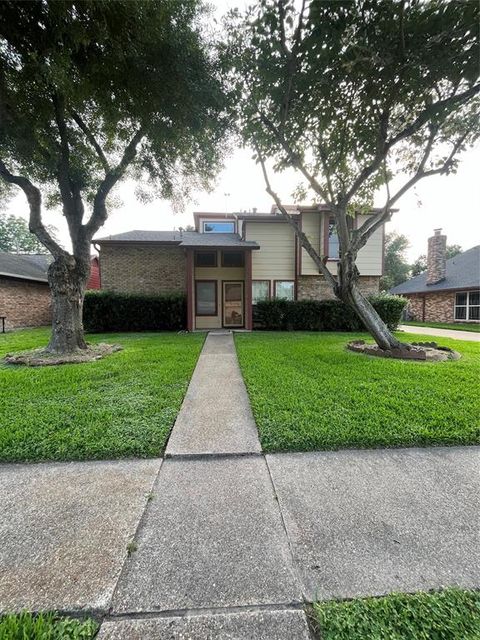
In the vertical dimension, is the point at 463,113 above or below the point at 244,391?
above

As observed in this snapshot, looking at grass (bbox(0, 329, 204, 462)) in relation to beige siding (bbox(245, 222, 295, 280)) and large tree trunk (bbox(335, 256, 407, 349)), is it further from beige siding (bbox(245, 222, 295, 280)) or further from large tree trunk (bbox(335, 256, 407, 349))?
beige siding (bbox(245, 222, 295, 280))

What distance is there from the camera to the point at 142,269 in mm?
12711

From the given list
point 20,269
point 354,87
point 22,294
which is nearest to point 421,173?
point 354,87

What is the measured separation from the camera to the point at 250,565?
141 cm

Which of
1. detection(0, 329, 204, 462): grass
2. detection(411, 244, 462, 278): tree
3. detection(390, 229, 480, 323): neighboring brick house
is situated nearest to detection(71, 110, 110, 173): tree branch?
detection(0, 329, 204, 462): grass

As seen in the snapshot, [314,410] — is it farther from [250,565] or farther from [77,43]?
[77,43]

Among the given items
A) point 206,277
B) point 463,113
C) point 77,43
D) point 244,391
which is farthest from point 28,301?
point 463,113

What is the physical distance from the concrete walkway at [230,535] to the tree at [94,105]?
19.5ft

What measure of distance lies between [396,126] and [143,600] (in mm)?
9183

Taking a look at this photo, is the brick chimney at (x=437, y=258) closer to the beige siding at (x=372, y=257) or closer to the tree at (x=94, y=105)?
the beige siding at (x=372, y=257)

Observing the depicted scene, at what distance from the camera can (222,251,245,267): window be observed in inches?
488

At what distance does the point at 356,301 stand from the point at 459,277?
15.9 meters

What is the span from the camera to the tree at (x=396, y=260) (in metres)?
33.7

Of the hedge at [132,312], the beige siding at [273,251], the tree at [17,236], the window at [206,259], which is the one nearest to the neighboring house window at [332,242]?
the beige siding at [273,251]
